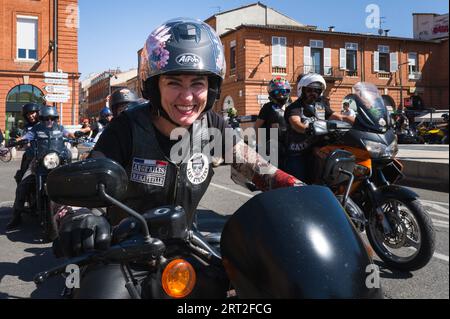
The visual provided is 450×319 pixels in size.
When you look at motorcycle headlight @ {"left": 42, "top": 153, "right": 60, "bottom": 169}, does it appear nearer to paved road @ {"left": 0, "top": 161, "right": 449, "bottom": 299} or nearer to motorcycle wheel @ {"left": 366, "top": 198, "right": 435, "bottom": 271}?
paved road @ {"left": 0, "top": 161, "right": 449, "bottom": 299}

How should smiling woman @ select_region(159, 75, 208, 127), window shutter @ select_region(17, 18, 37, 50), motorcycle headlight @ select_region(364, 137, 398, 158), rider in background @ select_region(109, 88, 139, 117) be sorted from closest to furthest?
smiling woman @ select_region(159, 75, 208, 127) → motorcycle headlight @ select_region(364, 137, 398, 158) → rider in background @ select_region(109, 88, 139, 117) → window shutter @ select_region(17, 18, 37, 50)

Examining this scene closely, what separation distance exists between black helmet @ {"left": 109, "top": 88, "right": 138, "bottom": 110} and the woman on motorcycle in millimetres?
3764

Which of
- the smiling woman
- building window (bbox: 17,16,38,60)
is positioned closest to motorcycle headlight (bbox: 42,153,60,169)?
the smiling woman

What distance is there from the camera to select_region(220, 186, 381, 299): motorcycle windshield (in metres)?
0.88

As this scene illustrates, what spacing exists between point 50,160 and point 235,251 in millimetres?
4445

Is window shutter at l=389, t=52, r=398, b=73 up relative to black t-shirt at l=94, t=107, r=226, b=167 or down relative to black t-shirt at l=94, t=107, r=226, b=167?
up

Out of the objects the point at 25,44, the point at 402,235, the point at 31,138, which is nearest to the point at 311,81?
the point at 402,235

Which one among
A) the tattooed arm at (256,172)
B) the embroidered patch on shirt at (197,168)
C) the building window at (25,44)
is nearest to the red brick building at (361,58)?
the tattooed arm at (256,172)

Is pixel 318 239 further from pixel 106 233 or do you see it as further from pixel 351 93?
pixel 351 93

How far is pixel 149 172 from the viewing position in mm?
1622

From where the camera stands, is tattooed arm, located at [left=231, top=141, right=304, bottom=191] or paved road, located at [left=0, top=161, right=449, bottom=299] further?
paved road, located at [left=0, top=161, right=449, bottom=299]
